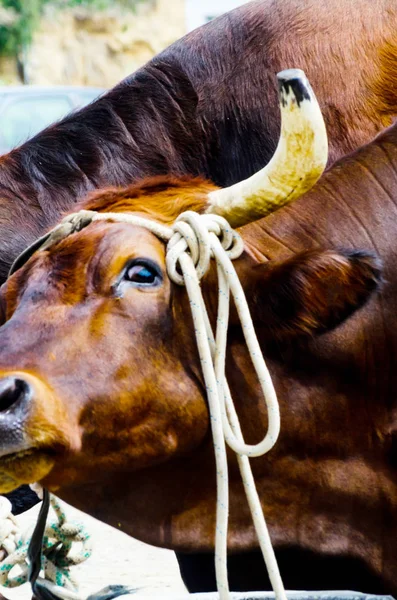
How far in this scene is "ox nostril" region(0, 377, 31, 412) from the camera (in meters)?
2.36

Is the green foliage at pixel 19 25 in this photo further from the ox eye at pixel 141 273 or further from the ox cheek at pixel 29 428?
the ox cheek at pixel 29 428

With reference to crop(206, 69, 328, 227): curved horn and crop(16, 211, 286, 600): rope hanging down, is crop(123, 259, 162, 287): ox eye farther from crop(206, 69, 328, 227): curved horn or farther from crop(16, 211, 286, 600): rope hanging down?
crop(206, 69, 328, 227): curved horn

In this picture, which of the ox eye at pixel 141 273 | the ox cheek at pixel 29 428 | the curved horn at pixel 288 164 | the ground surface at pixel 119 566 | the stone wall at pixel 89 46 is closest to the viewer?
the ox cheek at pixel 29 428

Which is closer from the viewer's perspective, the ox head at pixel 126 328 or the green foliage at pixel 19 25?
the ox head at pixel 126 328

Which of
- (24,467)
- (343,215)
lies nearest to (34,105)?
(343,215)

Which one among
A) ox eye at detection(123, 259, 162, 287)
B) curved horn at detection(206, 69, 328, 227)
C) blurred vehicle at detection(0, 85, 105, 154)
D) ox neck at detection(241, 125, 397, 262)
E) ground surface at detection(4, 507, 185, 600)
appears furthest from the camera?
blurred vehicle at detection(0, 85, 105, 154)

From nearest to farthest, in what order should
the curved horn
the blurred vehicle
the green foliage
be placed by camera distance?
the curved horn
the blurred vehicle
the green foliage

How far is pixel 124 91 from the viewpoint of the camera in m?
4.12

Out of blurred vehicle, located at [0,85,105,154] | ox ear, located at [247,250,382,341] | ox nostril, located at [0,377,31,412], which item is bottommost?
ox nostril, located at [0,377,31,412]

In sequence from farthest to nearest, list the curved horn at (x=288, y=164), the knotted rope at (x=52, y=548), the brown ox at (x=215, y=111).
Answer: the brown ox at (x=215, y=111) < the knotted rope at (x=52, y=548) < the curved horn at (x=288, y=164)

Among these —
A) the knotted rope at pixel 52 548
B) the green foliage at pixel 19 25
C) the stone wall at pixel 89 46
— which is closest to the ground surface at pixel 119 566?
the knotted rope at pixel 52 548

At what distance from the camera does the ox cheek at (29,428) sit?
2346 mm

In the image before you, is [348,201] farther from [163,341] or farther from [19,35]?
[19,35]

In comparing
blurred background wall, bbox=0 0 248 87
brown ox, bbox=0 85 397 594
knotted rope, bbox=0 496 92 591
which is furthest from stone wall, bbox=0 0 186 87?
brown ox, bbox=0 85 397 594
